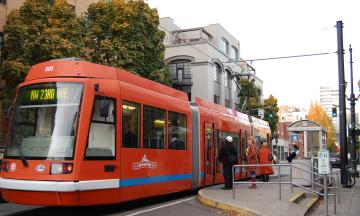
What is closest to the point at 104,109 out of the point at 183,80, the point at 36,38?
the point at 36,38

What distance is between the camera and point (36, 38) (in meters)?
21.8

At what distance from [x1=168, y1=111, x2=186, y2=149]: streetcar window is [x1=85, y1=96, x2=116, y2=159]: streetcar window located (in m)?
3.27

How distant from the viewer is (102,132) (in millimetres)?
10695

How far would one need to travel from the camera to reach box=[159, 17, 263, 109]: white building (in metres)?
51.2

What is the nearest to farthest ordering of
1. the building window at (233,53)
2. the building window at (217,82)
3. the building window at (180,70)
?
the building window at (180,70), the building window at (217,82), the building window at (233,53)

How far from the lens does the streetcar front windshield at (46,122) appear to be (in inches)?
395

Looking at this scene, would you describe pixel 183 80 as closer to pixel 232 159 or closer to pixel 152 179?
pixel 232 159

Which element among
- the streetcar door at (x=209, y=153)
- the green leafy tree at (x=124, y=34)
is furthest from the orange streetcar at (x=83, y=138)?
the green leafy tree at (x=124, y=34)

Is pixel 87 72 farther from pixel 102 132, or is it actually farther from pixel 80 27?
pixel 80 27

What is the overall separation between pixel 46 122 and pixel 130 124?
207 cm

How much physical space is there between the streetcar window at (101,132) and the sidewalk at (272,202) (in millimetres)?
3198

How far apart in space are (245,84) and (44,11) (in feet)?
120

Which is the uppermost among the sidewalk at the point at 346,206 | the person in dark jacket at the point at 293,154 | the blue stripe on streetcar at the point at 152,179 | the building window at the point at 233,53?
the building window at the point at 233,53

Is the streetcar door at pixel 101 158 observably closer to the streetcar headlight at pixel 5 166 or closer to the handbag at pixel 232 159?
the streetcar headlight at pixel 5 166
